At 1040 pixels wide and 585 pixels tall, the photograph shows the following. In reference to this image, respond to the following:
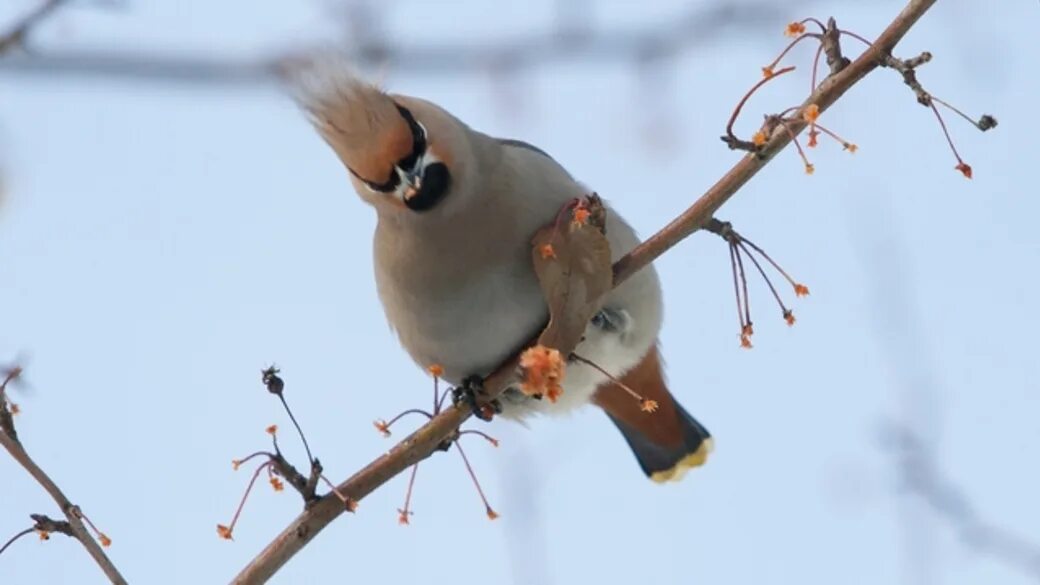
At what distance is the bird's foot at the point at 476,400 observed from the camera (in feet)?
10.2

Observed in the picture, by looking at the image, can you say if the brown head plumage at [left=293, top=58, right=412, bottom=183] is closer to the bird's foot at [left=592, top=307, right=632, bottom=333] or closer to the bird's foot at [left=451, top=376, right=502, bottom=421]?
the bird's foot at [left=451, top=376, right=502, bottom=421]

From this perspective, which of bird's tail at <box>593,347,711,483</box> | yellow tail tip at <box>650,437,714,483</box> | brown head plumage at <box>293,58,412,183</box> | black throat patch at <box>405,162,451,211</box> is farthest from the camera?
yellow tail tip at <box>650,437,714,483</box>

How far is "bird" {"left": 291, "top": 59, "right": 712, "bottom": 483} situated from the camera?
333 cm

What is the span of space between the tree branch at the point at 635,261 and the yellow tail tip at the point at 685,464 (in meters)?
2.26

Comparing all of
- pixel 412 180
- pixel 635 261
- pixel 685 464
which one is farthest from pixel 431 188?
Answer: pixel 685 464

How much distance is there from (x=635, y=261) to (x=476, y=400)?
48 cm

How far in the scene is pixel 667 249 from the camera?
2.81m

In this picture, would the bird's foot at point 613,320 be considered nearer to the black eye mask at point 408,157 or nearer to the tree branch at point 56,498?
the black eye mask at point 408,157

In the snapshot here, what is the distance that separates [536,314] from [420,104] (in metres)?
0.58

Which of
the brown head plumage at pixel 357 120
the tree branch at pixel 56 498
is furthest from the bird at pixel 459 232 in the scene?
the tree branch at pixel 56 498

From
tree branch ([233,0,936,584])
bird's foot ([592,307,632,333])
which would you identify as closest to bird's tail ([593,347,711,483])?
bird's foot ([592,307,632,333])

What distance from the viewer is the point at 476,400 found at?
3123mm

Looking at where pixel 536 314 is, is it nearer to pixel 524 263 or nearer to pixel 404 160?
pixel 524 263

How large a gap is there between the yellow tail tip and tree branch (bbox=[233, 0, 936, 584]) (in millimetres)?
2264
